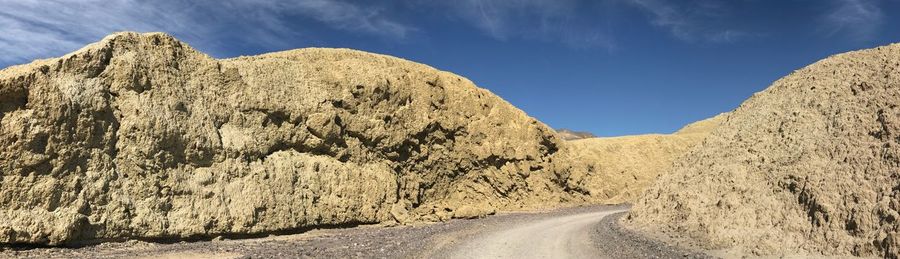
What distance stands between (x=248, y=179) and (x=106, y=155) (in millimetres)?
5435

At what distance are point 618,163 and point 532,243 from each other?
34036 mm

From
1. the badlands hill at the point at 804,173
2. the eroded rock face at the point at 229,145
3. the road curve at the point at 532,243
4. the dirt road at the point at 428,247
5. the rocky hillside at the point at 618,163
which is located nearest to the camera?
the badlands hill at the point at 804,173

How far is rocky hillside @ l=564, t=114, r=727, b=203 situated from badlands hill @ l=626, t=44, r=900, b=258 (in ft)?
61.2

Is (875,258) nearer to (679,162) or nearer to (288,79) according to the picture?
(679,162)

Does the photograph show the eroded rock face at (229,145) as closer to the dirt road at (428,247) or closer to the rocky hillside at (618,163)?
the dirt road at (428,247)

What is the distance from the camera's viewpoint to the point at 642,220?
71.8 feet

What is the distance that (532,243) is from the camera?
18.3 m

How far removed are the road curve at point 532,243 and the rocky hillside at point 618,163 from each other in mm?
19022

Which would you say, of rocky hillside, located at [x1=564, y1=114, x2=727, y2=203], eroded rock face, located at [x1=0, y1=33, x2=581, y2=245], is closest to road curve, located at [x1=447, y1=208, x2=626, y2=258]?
eroded rock face, located at [x1=0, y1=33, x2=581, y2=245]

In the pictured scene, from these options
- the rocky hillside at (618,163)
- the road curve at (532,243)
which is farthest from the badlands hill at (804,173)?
the rocky hillside at (618,163)

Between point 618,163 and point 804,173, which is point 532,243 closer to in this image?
point 804,173

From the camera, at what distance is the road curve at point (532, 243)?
1597 centimetres

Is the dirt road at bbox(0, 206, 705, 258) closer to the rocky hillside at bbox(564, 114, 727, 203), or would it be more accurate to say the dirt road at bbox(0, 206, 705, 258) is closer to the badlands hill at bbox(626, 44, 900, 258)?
the badlands hill at bbox(626, 44, 900, 258)

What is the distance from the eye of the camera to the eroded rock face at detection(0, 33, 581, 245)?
18.2 m
